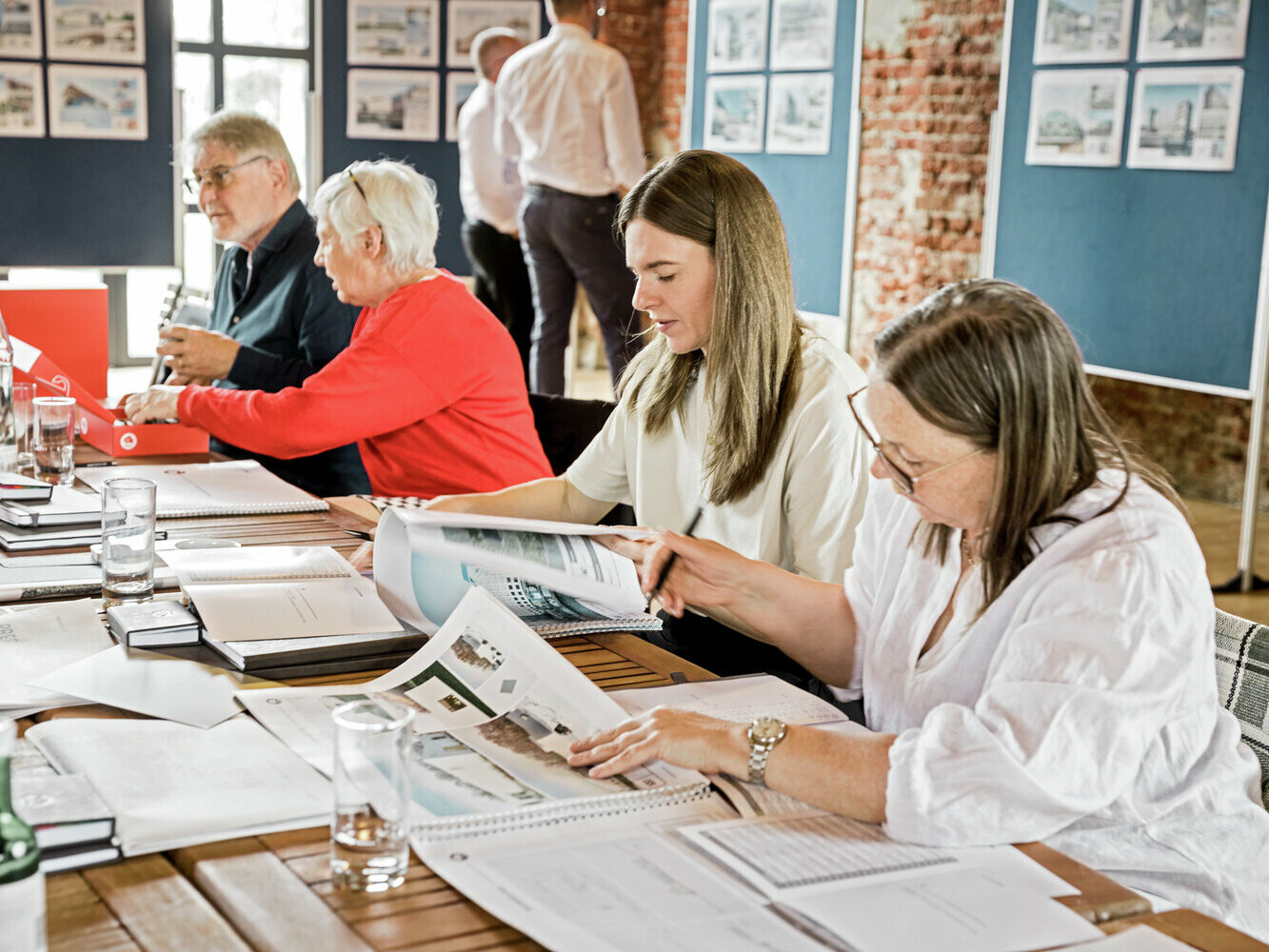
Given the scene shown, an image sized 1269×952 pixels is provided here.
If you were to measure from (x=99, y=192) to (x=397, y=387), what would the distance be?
4.38 meters

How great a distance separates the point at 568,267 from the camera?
6.34 m

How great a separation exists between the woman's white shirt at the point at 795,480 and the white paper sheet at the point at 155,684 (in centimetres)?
91

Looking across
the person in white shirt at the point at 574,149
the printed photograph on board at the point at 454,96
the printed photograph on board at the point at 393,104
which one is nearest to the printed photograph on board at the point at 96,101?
the printed photograph on board at the point at 393,104

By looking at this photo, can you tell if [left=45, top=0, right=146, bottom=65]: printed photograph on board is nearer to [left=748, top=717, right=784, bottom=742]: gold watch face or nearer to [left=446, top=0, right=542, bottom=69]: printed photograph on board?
[left=446, top=0, right=542, bottom=69]: printed photograph on board

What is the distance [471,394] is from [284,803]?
1803 millimetres

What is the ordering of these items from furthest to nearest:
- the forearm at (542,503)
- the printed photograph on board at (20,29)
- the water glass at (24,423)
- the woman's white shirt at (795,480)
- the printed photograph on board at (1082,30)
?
the printed photograph on board at (20,29)
the printed photograph on board at (1082,30)
the water glass at (24,423)
the forearm at (542,503)
the woman's white shirt at (795,480)

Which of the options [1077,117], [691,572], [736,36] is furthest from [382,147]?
[691,572]

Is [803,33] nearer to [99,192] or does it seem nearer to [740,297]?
[99,192]

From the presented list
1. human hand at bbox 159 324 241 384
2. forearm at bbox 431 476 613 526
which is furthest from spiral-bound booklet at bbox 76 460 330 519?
human hand at bbox 159 324 241 384

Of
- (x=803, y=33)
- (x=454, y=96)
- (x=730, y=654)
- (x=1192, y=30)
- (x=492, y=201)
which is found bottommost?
(x=730, y=654)

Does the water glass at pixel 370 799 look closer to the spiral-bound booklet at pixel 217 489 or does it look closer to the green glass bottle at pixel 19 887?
the green glass bottle at pixel 19 887

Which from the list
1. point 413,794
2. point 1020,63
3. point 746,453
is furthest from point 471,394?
point 1020,63

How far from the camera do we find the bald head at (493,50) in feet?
22.4

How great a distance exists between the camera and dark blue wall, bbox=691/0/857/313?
624cm
